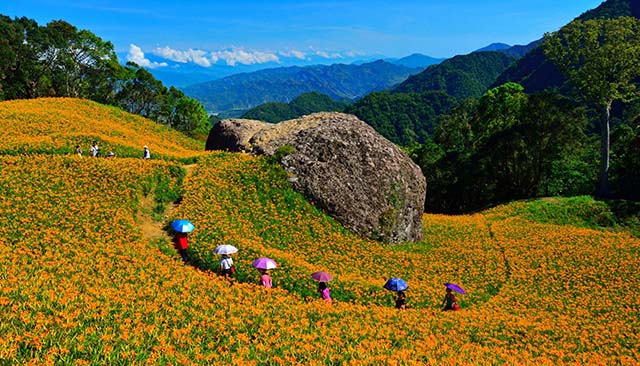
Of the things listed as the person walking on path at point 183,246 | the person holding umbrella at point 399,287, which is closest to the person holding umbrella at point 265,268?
the person walking on path at point 183,246

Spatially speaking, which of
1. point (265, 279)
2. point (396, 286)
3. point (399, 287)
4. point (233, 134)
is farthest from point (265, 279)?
point (233, 134)

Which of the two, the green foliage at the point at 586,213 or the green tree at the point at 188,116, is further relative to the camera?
the green tree at the point at 188,116

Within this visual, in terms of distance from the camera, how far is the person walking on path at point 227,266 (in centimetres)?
1700

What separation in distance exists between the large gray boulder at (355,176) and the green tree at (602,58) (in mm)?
24286

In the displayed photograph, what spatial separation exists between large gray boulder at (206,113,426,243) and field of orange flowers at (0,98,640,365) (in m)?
1.30

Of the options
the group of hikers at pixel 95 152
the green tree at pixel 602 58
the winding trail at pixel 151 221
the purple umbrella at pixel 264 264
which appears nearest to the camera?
the purple umbrella at pixel 264 264

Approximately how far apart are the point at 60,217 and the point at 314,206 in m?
15.4

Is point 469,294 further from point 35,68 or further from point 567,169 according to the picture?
point 35,68

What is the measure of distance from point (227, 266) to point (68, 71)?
247 feet

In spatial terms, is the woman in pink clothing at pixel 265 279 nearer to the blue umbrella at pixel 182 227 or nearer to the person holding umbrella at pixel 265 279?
the person holding umbrella at pixel 265 279

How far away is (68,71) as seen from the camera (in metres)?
72.4

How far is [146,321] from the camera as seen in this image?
1012 cm

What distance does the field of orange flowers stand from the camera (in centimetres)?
934

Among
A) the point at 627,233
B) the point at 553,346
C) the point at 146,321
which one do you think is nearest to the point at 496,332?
the point at 553,346
